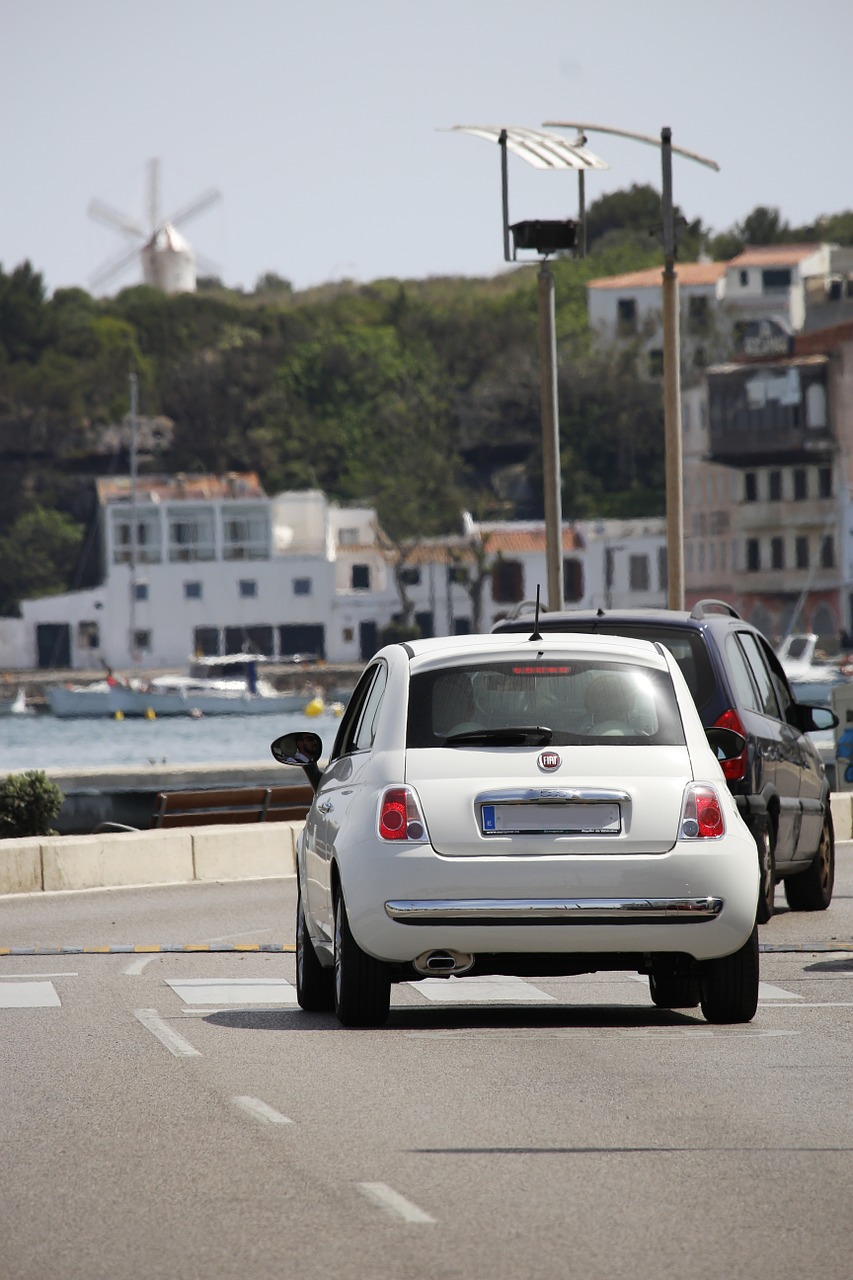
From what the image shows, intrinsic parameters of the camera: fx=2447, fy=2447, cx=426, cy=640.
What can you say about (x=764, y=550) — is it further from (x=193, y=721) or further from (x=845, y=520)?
(x=193, y=721)

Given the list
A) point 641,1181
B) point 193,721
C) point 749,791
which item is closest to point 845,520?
point 193,721

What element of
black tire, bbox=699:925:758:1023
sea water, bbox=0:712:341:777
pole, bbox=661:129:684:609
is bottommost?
sea water, bbox=0:712:341:777

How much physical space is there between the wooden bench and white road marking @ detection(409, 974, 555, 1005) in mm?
10834

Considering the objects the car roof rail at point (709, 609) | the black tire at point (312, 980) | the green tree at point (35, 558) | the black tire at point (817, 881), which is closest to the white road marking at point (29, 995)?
the black tire at point (312, 980)

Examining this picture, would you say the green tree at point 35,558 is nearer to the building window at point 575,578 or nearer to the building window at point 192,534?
the building window at point 192,534

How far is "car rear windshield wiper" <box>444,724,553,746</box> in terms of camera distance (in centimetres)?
1062

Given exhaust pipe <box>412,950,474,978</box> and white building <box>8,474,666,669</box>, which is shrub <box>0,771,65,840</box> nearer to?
exhaust pipe <box>412,950,474,978</box>

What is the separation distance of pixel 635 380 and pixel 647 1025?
14666 centimetres

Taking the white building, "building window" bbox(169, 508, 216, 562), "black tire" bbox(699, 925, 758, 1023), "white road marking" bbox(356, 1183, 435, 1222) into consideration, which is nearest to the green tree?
the white building

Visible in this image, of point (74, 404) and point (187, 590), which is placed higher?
point (74, 404)

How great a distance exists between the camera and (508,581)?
138625mm

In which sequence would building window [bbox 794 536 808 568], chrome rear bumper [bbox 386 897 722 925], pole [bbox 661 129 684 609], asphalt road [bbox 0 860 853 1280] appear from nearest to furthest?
asphalt road [bbox 0 860 853 1280]
chrome rear bumper [bbox 386 897 722 925]
pole [bbox 661 129 684 609]
building window [bbox 794 536 808 568]

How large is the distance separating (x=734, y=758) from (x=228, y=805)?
12.4 metres

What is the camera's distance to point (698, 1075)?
30.4ft
